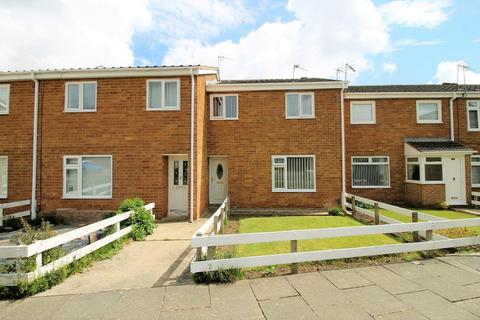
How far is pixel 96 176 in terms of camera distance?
418 inches

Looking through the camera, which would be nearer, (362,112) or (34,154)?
(34,154)

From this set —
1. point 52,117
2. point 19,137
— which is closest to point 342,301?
point 52,117

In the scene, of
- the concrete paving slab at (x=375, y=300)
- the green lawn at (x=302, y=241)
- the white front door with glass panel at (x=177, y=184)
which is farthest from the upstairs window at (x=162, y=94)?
the concrete paving slab at (x=375, y=300)

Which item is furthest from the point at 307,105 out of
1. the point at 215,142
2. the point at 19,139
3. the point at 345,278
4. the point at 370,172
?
the point at 19,139

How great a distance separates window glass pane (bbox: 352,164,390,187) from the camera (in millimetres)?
13742

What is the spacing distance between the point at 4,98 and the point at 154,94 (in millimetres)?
6169

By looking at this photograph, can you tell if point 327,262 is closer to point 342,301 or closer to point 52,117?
point 342,301

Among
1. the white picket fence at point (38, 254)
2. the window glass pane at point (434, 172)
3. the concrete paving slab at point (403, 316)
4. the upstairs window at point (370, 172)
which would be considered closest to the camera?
the concrete paving slab at point (403, 316)

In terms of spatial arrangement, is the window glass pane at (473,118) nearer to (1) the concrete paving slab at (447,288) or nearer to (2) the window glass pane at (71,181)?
(1) the concrete paving slab at (447,288)

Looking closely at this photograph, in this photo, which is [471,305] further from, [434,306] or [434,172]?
[434,172]

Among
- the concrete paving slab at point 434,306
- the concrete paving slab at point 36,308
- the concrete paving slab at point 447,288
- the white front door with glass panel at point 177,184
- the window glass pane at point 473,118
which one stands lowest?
the concrete paving slab at point 36,308

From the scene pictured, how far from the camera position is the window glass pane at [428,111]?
14.0m

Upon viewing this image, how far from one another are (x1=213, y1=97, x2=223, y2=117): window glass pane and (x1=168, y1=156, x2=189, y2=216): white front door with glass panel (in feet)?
9.95

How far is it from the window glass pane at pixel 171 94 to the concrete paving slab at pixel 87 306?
757 centimetres
